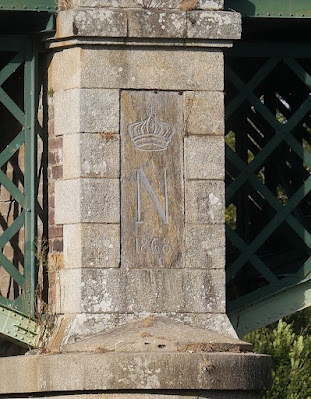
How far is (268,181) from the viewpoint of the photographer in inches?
623

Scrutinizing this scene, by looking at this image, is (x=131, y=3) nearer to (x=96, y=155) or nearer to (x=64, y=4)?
(x=64, y=4)

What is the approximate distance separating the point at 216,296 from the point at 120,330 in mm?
875

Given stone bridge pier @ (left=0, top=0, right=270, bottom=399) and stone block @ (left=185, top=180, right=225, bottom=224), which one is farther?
stone block @ (left=185, top=180, right=225, bottom=224)

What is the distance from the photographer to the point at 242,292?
15.0m

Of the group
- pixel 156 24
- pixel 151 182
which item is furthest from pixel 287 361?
pixel 156 24

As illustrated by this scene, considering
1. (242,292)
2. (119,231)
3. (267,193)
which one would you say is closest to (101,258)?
(119,231)

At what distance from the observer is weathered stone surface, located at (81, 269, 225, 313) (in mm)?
11164

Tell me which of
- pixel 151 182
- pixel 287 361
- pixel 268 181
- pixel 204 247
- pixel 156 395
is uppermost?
pixel 268 181

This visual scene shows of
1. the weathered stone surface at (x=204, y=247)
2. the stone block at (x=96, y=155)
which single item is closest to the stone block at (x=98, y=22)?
the stone block at (x=96, y=155)

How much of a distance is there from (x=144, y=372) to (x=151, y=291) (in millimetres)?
922

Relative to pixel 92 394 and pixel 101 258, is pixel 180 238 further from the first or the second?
pixel 92 394

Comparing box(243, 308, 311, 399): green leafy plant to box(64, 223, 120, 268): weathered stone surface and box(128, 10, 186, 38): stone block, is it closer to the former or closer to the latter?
box(64, 223, 120, 268): weathered stone surface

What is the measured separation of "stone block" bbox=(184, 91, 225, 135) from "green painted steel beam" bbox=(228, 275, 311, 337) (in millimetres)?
2163

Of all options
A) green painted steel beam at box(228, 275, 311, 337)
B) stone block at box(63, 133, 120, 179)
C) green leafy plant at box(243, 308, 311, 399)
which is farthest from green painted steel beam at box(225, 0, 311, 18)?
green leafy plant at box(243, 308, 311, 399)
